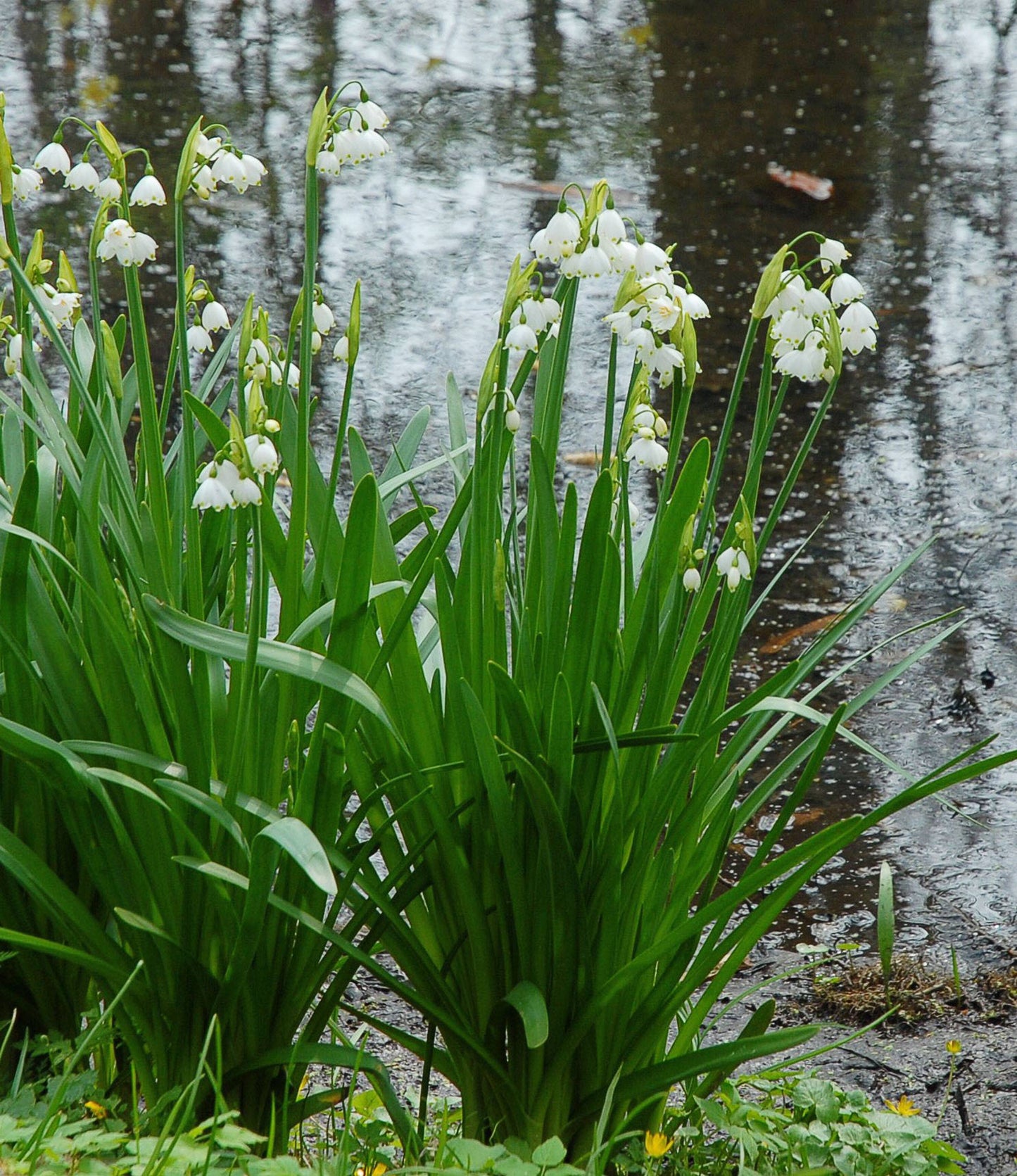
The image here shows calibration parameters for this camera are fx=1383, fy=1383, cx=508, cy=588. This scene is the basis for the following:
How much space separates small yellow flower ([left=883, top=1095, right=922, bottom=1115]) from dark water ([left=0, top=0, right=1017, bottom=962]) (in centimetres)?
54

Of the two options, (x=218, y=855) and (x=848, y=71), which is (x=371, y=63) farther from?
(x=218, y=855)

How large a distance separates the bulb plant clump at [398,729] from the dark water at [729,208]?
3.32 ft

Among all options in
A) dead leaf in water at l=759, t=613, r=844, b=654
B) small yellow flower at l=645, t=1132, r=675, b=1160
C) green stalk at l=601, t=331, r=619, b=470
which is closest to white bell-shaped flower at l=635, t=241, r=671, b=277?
green stalk at l=601, t=331, r=619, b=470

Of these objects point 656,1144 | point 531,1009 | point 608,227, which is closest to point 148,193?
point 608,227

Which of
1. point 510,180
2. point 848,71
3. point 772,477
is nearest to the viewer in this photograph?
point 772,477

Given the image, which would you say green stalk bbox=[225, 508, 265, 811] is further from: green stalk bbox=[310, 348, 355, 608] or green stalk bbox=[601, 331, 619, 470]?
green stalk bbox=[601, 331, 619, 470]

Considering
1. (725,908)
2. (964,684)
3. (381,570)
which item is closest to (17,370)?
(381,570)

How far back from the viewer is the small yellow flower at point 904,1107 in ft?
6.77

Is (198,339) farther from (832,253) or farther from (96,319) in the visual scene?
(832,253)

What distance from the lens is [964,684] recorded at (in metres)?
3.55

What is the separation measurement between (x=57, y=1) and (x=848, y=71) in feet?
16.2

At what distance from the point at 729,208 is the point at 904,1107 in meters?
4.89

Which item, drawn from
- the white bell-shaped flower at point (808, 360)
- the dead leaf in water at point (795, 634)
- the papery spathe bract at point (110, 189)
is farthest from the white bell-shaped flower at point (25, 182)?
the dead leaf in water at point (795, 634)

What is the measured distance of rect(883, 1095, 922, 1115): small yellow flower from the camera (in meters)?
2.06
